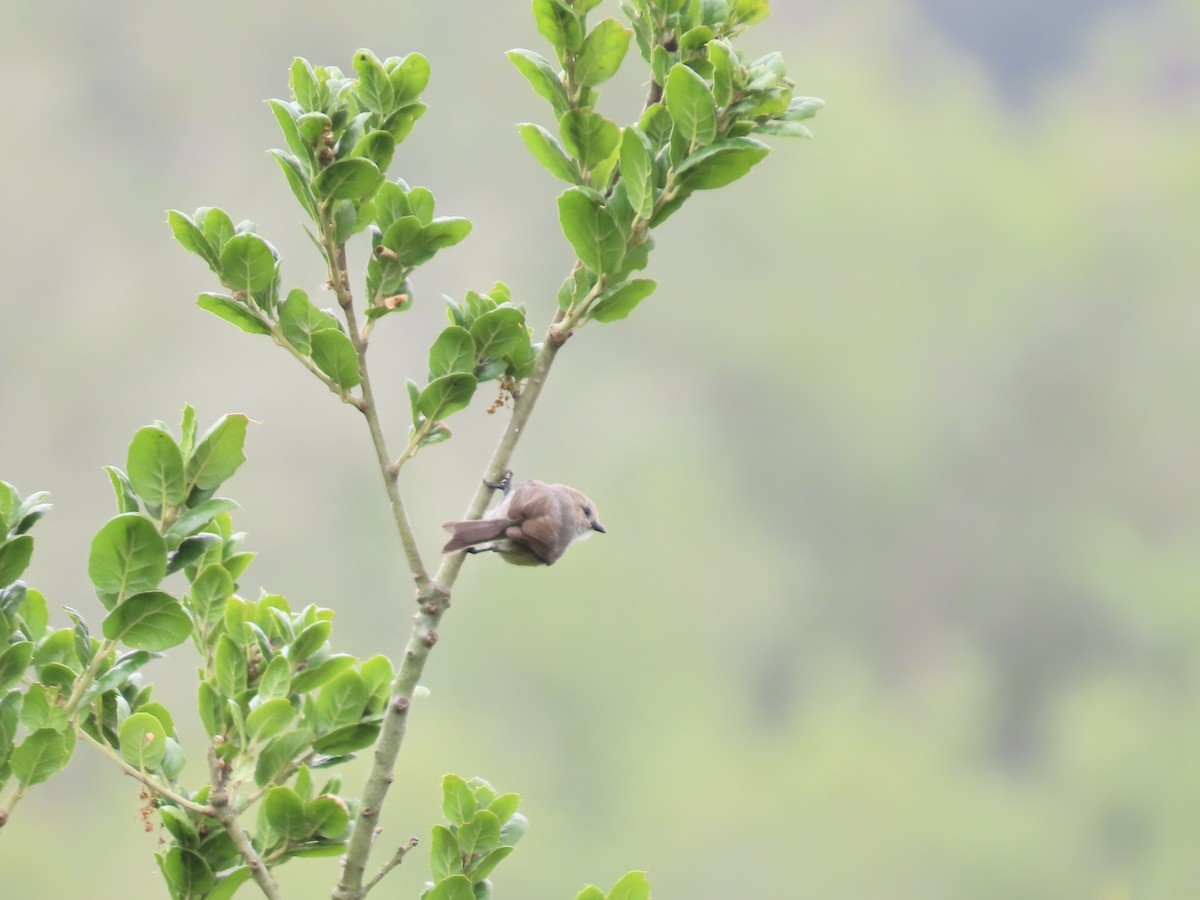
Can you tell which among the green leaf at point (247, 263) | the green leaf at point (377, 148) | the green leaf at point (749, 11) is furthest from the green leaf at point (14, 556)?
the green leaf at point (749, 11)

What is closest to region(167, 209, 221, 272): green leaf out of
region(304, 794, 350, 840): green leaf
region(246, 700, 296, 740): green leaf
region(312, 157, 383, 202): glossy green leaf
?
region(312, 157, 383, 202): glossy green leaf

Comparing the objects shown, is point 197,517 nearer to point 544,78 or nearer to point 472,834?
point 472,834

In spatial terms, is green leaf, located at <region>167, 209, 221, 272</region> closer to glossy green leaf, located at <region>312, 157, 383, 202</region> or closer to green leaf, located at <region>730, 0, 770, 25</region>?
glossy green leaf, located at <region>312, 157, 383, 202</region>

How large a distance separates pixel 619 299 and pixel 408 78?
0.30 m

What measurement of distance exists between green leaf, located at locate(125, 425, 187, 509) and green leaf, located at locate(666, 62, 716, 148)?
546mm

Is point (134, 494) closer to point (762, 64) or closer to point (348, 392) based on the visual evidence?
point (348, 392)

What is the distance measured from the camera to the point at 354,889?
1.16 meters

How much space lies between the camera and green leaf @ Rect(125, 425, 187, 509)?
107cm

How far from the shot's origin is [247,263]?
1187 mm

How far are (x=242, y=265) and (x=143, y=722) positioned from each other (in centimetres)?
44

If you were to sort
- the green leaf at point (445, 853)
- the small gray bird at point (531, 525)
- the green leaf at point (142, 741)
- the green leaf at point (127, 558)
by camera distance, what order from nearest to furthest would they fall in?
the green leaf at point (127, 558), the green leaf at point (142, 741), the green leaf at point (445, 853), the small gray bird at point (531, 525)

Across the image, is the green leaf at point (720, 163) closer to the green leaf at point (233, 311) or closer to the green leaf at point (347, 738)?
the green leaf at point (233, 311)

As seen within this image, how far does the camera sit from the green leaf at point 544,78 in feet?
4.09

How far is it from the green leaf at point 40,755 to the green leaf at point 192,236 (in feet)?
1.49
